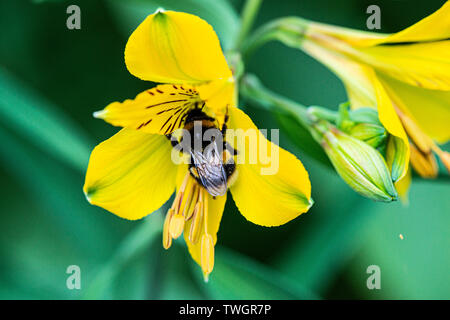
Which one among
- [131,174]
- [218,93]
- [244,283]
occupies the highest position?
[218,93]

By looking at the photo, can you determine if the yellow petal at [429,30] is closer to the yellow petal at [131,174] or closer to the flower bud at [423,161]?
the flower bud at [423,161]

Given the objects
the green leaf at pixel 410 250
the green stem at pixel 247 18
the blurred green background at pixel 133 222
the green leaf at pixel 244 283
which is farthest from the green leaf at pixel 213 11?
the green leaf at pixel 410 250

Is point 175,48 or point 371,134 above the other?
point 175,48

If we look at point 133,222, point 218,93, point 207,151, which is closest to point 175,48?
Result: point 218,93

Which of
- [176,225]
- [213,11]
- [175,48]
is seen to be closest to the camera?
[175,48]

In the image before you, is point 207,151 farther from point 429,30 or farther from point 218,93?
point 429,30

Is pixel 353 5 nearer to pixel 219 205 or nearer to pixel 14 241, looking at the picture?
pixel 219 205
